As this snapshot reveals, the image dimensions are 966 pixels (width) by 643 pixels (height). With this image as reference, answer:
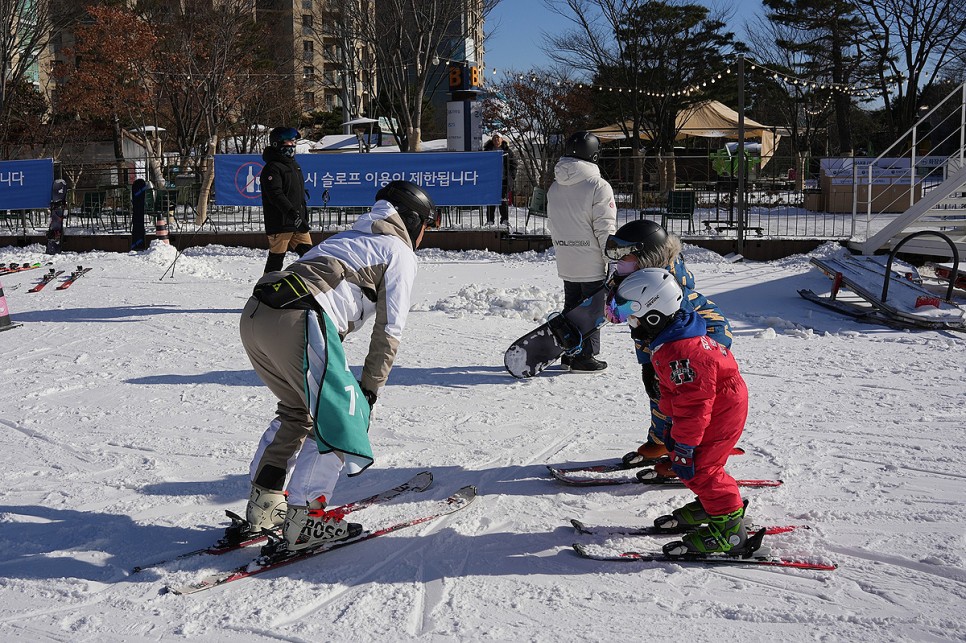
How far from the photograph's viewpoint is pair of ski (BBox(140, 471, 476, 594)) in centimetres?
342

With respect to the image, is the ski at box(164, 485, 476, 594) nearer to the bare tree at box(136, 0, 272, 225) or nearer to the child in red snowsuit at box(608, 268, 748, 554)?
the child in red snowsuit at box(608, 268, 748, 554)

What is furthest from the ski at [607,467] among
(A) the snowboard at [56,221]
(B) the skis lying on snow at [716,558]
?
(A) the snowboard at [56,221]

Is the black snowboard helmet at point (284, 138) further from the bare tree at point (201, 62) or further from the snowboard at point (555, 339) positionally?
the bare tree at point (201, 62)

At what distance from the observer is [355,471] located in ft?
11.2

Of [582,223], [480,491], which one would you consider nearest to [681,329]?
[480,491]

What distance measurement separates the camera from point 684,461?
11.5ft

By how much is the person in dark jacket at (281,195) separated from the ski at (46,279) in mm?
4580

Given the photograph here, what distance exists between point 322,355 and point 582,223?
12.4 ft

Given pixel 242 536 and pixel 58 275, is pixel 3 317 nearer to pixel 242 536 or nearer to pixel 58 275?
pixel 58 275

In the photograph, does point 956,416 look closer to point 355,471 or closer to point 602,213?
point 602,213

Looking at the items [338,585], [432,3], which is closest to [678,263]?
[338,585]

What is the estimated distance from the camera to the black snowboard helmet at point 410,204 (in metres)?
3.88

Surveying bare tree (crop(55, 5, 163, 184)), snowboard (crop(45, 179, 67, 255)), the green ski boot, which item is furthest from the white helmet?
bare tree (crop(55, 5, 163, 184))

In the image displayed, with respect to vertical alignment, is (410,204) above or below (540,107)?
below
